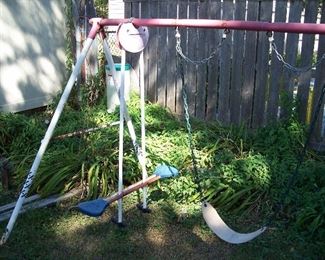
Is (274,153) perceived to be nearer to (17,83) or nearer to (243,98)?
(243,98)

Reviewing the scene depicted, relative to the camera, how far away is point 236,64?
18.2ft

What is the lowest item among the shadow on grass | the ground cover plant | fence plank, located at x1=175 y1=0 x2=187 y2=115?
the shadow on grass

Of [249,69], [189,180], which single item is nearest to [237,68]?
[249,69]

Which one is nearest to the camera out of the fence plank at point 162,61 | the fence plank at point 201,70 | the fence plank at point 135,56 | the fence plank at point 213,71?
the fence plank at point 213,71

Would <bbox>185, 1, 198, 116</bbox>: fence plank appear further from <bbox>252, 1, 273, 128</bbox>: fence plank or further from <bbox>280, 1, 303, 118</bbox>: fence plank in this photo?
<bbox>280, 1, 303, 118</bbox>: fence plank

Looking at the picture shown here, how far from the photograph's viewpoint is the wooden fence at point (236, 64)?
500cm

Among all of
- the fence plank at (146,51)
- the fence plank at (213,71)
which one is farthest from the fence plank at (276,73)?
the fence plank at (146,51)

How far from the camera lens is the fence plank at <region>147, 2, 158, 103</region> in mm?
6393

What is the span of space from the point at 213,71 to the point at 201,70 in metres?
0.21

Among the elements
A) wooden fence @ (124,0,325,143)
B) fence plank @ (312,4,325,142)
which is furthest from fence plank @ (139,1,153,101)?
fence plank @ (312,4,325,142)

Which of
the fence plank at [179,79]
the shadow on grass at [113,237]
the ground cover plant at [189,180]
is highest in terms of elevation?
the fence plank at [179,79]

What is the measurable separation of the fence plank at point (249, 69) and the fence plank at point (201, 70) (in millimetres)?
626

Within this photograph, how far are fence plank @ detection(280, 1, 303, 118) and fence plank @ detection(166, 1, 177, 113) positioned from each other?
1730mm

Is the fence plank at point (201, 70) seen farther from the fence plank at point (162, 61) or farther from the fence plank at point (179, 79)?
the fence plank at point (162, 61)
